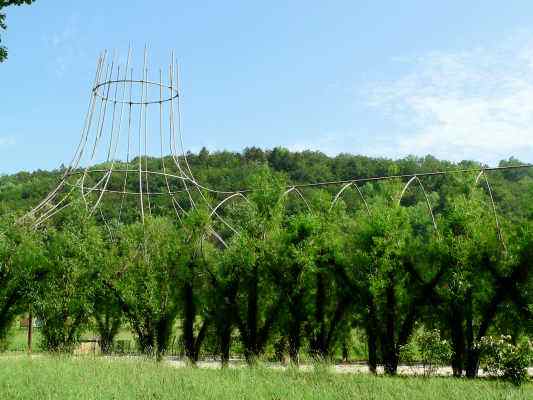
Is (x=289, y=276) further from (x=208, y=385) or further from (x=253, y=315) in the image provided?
(x=208, y=385)

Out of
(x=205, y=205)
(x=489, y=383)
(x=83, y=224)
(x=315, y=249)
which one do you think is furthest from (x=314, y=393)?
(x=83, y=224)

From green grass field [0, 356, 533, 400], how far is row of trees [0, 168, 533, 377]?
355 centimetres

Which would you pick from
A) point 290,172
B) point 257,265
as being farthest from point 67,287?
point 290,172

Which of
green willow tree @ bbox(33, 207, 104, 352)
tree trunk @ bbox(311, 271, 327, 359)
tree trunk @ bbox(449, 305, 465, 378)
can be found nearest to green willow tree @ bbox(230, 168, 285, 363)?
tree trunk @ bbox(311, 271, 327, 359)

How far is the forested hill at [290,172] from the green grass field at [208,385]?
58.2 ft

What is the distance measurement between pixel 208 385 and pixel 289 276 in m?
6.42

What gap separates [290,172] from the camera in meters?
46.7

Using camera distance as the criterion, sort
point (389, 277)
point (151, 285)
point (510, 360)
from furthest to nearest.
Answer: point (151, 285) < point (389, 277) < point (510, 360)

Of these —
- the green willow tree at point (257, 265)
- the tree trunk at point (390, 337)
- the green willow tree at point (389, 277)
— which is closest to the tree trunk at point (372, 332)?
the green willow tree at point (389, 277)

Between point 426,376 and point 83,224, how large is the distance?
35.8 ft

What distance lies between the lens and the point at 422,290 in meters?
15.3

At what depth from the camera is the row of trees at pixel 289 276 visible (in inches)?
575

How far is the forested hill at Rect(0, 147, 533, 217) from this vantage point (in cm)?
3262

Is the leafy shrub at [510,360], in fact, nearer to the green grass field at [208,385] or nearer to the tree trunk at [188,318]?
the green grass field at [208,385]
